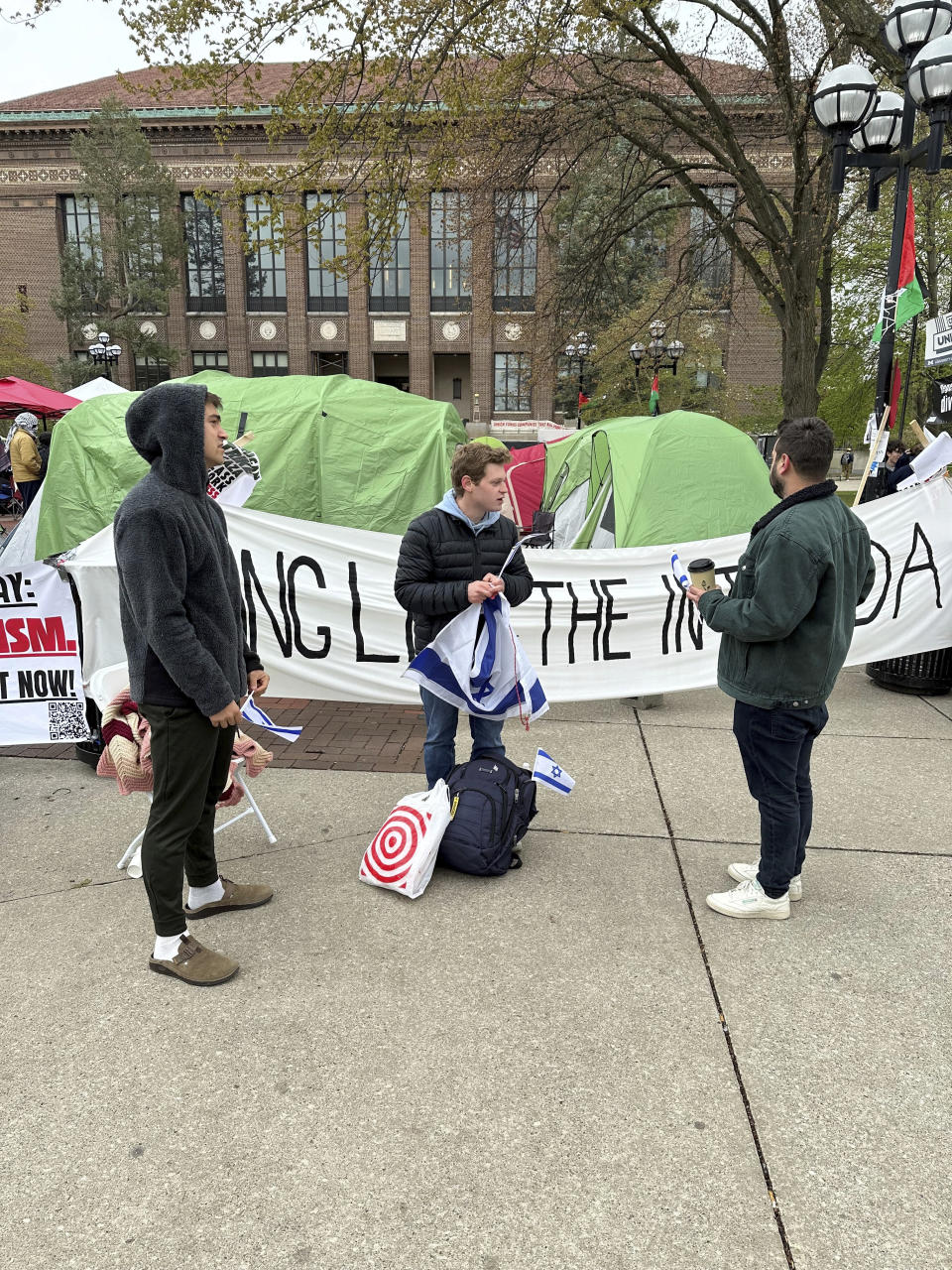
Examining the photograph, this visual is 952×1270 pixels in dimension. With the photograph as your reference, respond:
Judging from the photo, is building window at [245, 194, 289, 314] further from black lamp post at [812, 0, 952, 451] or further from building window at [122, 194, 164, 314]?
black lamp post at [812, 0, 952, 451]

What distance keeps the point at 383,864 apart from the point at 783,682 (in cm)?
176

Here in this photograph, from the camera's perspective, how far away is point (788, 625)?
2.95m

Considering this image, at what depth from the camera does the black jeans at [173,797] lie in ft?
9.25

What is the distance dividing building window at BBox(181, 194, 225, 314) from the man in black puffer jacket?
49026 millimetres

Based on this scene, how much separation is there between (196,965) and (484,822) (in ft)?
4.17

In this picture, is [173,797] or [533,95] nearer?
[173,797]

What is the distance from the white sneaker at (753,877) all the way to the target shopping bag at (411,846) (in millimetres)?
1248

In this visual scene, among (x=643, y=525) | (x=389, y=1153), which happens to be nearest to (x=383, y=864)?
(x=389, y=1153)

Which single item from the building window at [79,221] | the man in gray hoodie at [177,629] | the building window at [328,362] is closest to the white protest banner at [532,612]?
the man in gray hoodie at [177,629]

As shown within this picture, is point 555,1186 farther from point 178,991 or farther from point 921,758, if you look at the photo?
point 921,758

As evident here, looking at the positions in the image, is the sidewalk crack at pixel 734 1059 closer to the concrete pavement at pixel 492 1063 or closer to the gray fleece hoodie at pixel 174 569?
the concrete pavement at pixel 492 1063

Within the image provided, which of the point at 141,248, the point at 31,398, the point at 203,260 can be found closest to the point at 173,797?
the point at 31,398

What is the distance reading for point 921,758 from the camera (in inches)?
207

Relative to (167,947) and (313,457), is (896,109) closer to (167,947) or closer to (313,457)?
(313,457)
